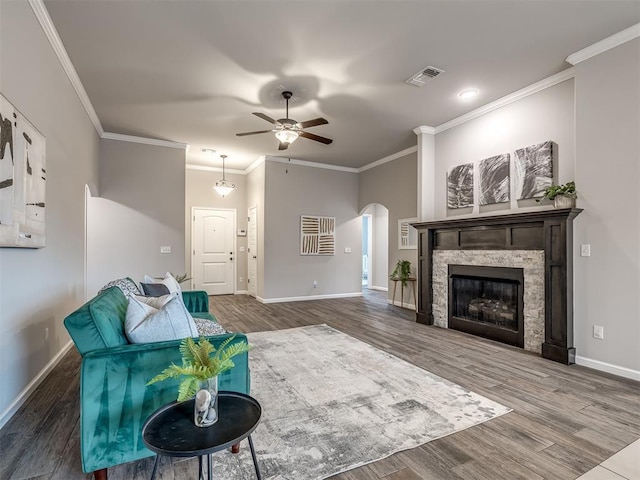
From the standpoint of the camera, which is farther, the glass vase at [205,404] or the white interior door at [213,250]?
the white interior door at [213,250]

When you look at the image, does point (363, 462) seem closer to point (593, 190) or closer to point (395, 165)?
point (593, 190)

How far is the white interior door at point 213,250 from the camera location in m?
7.85

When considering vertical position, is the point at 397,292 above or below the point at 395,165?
below

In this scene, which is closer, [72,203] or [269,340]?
[72,203]

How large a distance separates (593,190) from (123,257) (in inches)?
259

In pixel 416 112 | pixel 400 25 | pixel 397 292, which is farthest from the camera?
pixel 397 292

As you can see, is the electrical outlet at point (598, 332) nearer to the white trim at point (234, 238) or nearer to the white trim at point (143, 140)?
the white trim at point (143, 140)

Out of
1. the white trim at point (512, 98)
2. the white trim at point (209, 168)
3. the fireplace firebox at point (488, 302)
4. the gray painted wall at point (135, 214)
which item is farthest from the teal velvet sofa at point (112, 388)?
the white trim at point (209, 168)

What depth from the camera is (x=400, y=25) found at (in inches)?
114

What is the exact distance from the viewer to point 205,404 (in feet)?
4.51

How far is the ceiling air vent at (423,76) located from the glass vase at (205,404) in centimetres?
364

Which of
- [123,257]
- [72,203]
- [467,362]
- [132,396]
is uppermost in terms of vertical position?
[72,203]

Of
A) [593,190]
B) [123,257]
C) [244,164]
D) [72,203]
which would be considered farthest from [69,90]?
[593,190]

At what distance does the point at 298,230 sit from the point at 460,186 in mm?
3575
